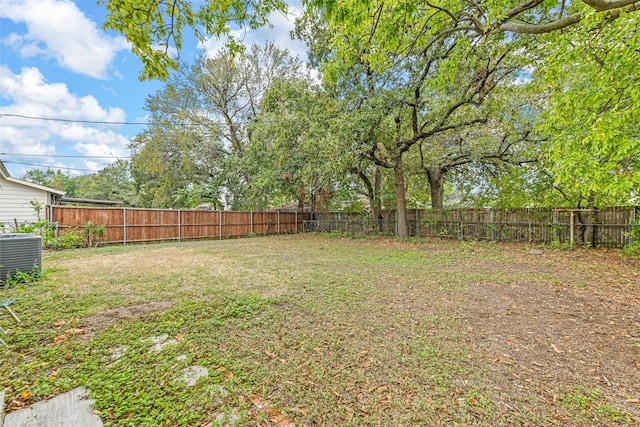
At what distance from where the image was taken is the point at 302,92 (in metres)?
9.80

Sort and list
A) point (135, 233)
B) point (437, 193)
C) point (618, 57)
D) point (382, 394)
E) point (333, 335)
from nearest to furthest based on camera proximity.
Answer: point (382, 394), point (333, 335), point (618, 57), point (135, 233), point (437, 193)

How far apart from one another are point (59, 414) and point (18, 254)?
4.16m

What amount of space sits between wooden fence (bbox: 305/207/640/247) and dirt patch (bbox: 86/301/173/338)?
10.3 metres

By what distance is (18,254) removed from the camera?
13.6 ft

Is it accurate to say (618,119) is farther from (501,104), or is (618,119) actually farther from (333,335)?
(501,104)

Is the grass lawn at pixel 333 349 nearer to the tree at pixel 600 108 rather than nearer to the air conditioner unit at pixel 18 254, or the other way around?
the air conditioner unit at pixel 18 254

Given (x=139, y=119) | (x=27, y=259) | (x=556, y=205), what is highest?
(x=139, y=119)

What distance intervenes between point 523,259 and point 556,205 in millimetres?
3660

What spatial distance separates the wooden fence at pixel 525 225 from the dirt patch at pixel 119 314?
1027cm

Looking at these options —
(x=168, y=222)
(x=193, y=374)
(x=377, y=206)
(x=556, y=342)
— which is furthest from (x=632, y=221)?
(x=168, y=222)

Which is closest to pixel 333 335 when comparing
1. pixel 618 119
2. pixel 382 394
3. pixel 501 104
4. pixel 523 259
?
pixel 382 394


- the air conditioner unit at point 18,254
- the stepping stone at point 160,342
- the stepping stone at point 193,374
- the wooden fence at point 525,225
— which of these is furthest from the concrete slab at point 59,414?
the wooden fence at point 525,225

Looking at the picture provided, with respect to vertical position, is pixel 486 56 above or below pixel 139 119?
below

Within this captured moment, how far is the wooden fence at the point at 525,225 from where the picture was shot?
7410mm
